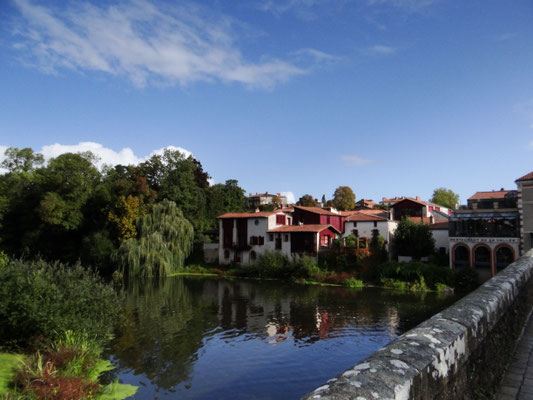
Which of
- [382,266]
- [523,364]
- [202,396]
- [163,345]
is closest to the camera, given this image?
[523,364]

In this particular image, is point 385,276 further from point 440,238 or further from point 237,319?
point 237,319

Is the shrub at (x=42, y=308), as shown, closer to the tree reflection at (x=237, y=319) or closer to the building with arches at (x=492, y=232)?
the tree reflection at (x=237, y=319)

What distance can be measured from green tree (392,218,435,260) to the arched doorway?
3958 mm

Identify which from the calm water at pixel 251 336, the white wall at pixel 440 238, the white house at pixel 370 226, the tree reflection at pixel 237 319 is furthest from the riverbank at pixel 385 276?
the white wall at pixel 440 238

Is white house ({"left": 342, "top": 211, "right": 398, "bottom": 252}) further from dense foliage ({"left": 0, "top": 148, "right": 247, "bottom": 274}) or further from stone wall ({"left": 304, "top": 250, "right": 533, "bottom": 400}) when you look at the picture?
stone wall ({"left": 304, "top": 250, "right": 533, "bottom": 400})

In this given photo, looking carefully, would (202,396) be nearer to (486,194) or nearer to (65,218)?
(65,218)

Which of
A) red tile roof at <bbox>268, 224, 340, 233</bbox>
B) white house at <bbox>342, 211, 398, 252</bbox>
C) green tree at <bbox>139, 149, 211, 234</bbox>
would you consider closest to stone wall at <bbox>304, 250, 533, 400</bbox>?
white house at <bbox>342, 211, 398, 252</bbox>

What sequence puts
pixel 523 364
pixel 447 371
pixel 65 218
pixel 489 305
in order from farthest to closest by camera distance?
1. pixel 65 218
2. pixel 523 364
3. pixel 489 305
4. pixel 447 371

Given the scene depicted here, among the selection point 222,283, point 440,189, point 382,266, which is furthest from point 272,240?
point 440,189

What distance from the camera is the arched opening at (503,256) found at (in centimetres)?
3055

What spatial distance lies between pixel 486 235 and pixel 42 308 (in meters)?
33.6

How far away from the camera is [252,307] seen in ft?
81.4

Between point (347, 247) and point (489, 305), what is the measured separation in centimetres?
3354

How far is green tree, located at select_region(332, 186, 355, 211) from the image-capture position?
241ft
